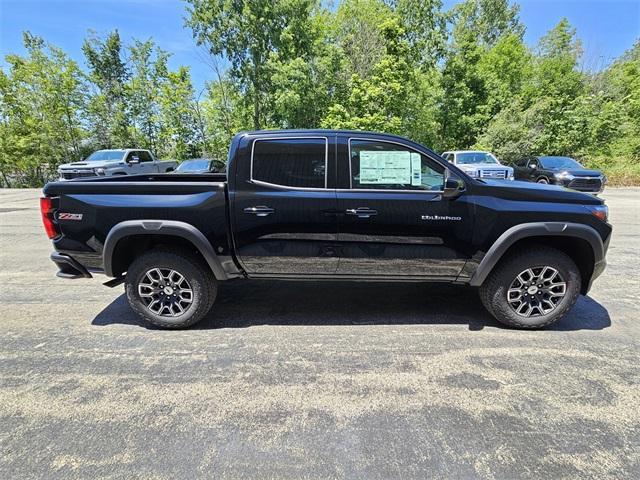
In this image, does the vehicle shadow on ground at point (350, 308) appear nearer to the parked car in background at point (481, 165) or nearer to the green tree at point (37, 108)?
the parked car in background at point (481, 165)

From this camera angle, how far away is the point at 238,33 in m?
21.2

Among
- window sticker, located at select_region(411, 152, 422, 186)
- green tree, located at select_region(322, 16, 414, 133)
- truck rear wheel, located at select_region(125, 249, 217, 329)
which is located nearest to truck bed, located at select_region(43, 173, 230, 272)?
truck rear wheel, located at select_region(125, 249, 217, 329)

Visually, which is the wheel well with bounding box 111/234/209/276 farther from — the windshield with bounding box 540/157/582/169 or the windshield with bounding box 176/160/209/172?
the windshield with bounding box 540/157/582/169

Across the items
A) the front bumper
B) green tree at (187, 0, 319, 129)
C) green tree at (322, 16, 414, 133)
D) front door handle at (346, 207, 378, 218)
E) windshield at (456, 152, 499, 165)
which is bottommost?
the front bumper

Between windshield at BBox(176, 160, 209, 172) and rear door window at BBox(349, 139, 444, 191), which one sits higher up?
windshield at BBox(176, 160, 209, 172)

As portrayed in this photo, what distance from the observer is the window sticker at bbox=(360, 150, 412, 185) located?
3547mm

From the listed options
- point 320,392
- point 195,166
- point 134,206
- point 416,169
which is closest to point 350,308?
point 320,392

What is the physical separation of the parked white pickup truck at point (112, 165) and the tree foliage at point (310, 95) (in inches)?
303

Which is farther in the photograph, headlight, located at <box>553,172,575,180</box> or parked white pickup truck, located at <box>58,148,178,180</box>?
headlight, located at <box>553,172,575,180</box>

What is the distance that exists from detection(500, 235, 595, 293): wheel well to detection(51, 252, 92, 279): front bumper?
426 centimetres

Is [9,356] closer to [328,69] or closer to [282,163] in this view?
[282,163]

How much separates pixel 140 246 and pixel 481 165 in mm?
15521

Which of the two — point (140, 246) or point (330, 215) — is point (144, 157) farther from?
point (330, 215)

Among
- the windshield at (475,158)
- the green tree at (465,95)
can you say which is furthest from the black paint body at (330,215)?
the green tree at (465,95)
